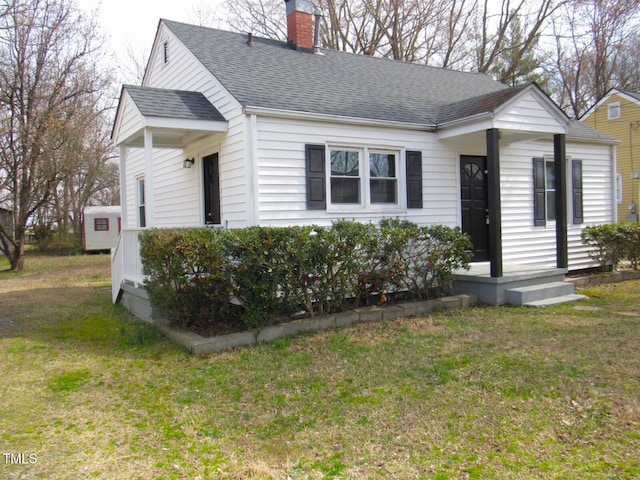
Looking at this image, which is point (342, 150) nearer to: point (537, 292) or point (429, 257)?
point (429, 257)

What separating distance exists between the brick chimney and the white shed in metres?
16.4

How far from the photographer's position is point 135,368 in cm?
523

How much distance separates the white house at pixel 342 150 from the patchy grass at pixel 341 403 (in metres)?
2.20

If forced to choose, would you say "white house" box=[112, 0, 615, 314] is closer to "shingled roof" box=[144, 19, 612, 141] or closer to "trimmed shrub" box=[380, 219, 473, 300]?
"shingled roof" box=[144, 19, 612, 141]

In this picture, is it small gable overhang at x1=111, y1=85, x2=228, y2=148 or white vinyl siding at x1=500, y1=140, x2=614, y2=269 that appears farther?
white vinyl siding at x1=500, y1=140, x2=614, y2=269

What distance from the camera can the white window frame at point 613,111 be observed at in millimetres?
22484

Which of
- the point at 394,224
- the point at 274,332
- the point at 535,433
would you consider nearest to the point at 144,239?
the point at 274,332

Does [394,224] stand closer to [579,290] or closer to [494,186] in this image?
[494,186]

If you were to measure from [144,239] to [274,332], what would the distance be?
2.22 metres

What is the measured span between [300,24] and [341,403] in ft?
29.7

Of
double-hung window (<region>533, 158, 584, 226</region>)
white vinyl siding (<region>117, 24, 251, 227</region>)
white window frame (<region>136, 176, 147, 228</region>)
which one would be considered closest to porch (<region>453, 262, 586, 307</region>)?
double-hung window (<region>533, 158, 584, 226</region>)

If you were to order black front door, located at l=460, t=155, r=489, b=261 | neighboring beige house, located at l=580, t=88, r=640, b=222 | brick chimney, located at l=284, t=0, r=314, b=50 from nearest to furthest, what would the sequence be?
black front door, located at l=460, t=155, r=489, b=261, brick chimney, located at l=284, t=0, r=314, b=50, neighboring beige house, located at l=580, t=88, r=640, b=222

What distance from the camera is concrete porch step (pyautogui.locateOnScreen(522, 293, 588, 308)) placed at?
7746 millimetres

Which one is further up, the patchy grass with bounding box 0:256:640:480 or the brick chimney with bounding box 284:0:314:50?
the brick chimney with bounding box 284:0:314:50
